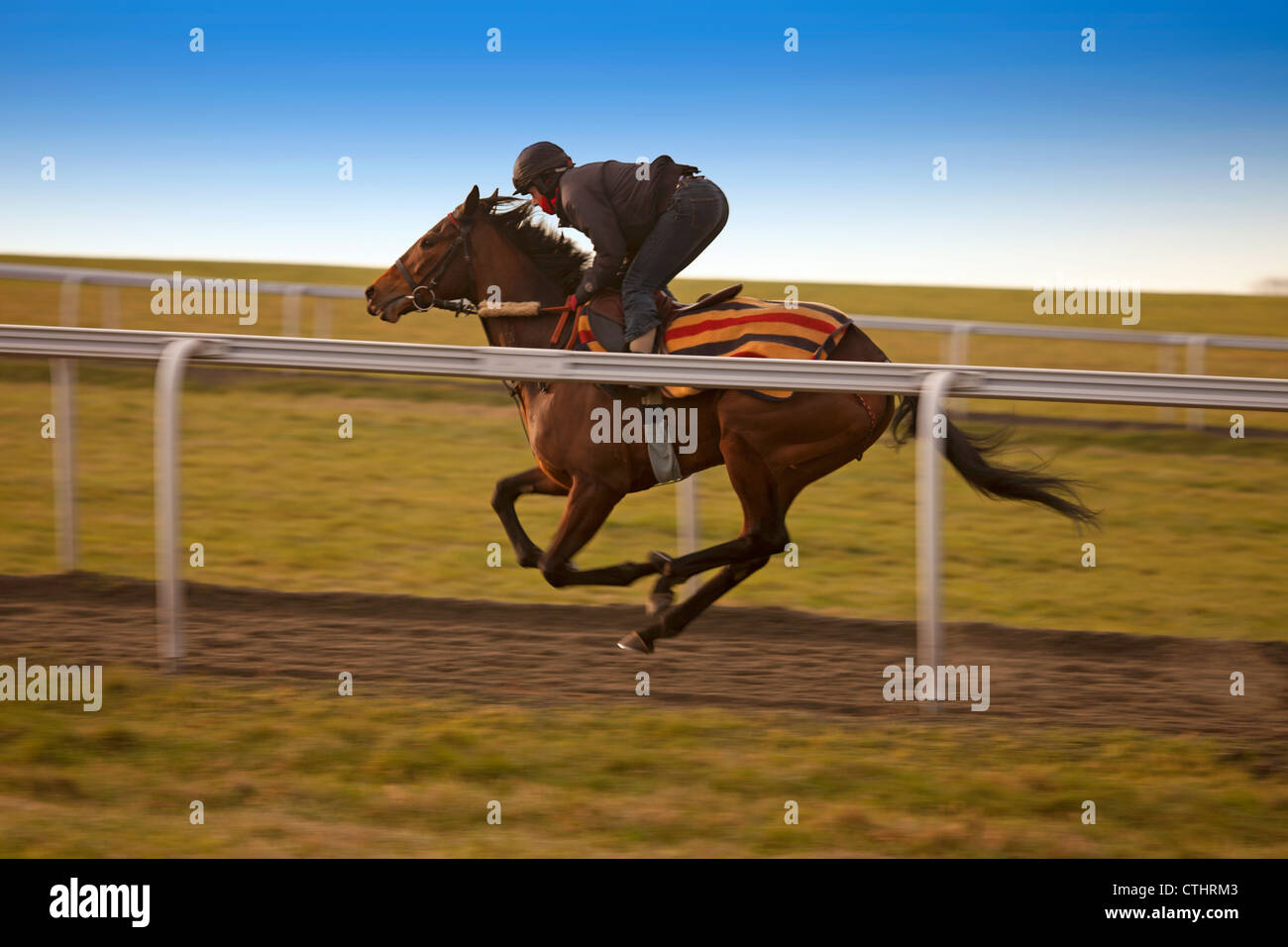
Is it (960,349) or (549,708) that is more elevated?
(960,349)

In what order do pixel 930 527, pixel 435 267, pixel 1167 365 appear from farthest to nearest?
pixel 1167 365 → pixel 435 267 → pixel 930 527

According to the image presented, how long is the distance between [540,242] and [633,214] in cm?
43

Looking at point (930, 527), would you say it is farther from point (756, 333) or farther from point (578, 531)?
point (578, 531)

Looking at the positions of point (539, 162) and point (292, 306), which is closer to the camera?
point (539, 162)

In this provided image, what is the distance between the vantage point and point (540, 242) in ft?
15.4

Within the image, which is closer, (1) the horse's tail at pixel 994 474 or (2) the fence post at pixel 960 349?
(1) the horse's tail at pixel 994 474

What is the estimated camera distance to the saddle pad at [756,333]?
4203 millimetres

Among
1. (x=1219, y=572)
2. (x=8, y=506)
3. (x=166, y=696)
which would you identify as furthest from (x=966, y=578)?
(x=8, y=506)

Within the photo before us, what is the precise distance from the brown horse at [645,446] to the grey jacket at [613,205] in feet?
0.91

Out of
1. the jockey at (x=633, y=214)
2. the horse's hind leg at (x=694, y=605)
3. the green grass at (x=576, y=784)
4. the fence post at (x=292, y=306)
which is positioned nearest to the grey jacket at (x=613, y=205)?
the jockey at (x=633, y=214)

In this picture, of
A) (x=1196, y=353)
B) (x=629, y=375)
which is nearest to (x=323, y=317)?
(x=1196, y=353)

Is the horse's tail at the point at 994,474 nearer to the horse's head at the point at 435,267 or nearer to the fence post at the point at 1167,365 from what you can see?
the horse's head at the point at 435,267

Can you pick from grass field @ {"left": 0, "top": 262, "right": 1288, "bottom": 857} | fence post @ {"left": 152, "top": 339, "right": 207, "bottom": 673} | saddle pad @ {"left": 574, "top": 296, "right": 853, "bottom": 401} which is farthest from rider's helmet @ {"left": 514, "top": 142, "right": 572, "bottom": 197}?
grass field @ {"left": 0, "top": 262, "right": 1288, "bottom": 857}

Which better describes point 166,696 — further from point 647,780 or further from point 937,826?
point 937,826
